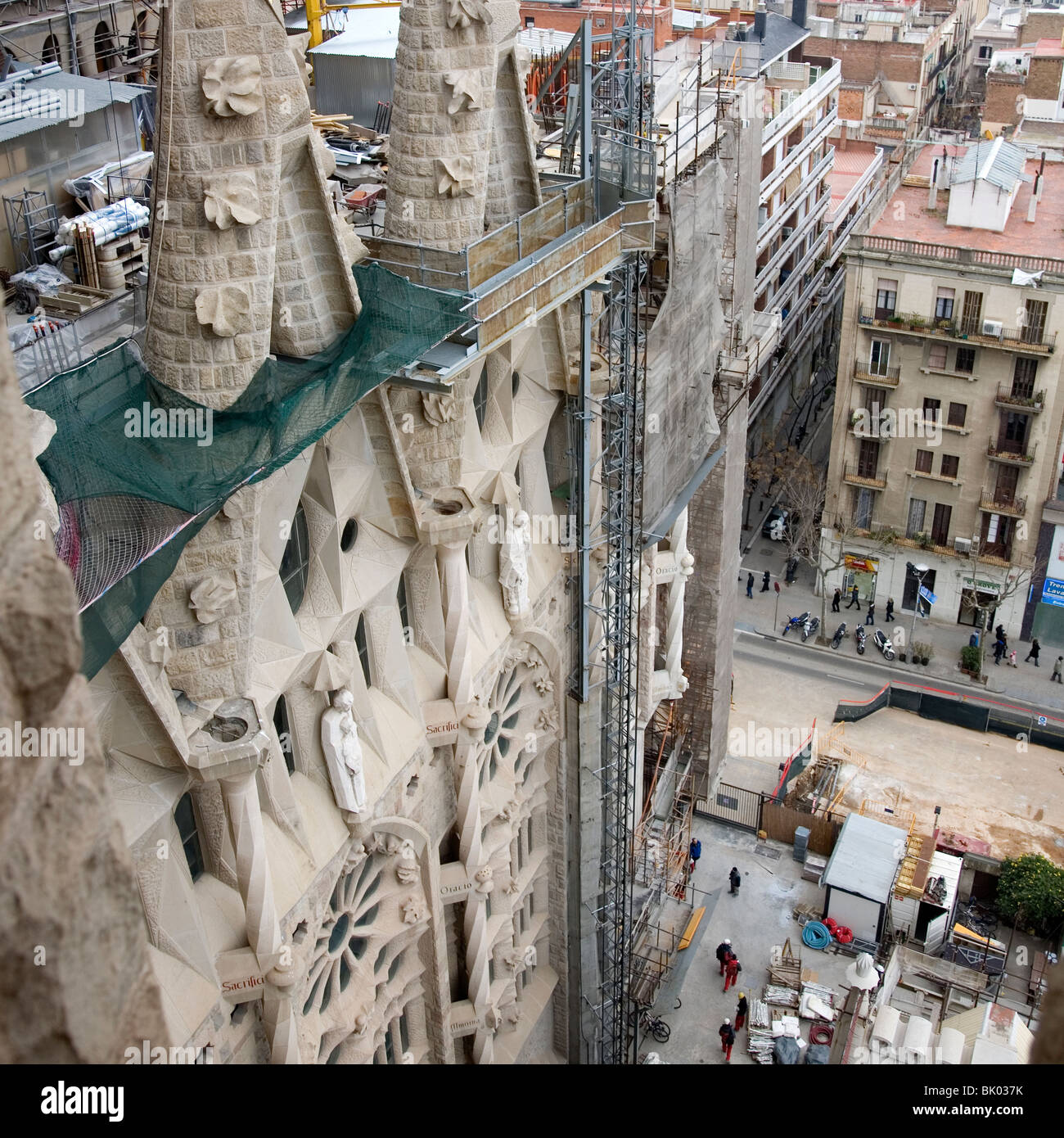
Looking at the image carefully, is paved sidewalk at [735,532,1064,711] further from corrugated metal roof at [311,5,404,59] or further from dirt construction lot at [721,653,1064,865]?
corrugated metal roof at [311,5,404,59]

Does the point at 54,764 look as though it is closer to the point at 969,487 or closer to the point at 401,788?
the point at 401,788

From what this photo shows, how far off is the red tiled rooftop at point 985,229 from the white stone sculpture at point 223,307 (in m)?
41.0

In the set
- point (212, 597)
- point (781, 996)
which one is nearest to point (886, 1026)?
point (781, 996)

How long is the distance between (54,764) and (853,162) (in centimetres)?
8273

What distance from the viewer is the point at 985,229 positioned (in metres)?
54.8

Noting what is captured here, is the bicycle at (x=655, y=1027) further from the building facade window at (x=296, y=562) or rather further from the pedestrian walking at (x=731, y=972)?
the building facade window at (x=296, y=562)

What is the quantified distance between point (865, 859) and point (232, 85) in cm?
3164

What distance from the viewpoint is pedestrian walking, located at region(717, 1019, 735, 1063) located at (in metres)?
36.1

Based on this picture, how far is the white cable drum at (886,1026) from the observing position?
26.9m

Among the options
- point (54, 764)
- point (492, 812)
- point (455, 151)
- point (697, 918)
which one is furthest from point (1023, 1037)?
point (54, 764)

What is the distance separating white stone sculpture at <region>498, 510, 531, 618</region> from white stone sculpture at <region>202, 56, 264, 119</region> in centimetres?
1260

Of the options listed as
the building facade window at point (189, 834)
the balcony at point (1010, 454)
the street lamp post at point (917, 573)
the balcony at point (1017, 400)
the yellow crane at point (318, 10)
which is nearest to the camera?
the building facade window at point (189, 834)

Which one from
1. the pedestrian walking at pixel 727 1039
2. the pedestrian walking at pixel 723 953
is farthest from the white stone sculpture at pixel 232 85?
the pedestrian walking at pixel 723 953

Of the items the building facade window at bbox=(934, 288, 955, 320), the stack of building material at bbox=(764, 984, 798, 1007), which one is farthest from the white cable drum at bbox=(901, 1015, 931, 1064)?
the building facade window at bbox=(934, 288, 955, 320)
